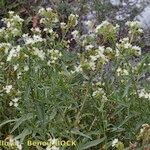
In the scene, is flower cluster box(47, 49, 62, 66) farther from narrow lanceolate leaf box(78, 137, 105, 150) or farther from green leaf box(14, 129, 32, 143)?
narrow lanceolate leaf box(78, 137, 105, 150)

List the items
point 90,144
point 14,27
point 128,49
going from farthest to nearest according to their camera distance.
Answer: point 14,27 < point 128,49 < point 90,144

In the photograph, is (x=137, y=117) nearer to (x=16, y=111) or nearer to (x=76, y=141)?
(x=76, y=141)

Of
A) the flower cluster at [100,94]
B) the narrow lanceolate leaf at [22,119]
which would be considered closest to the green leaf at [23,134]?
the narrow lanceolate leaf at [22,119]

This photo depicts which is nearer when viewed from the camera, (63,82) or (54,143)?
(54,143)

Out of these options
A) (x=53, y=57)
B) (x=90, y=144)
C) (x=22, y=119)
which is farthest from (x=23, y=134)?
(x=53, y=57)

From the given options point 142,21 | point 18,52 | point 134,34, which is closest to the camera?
point 18,52

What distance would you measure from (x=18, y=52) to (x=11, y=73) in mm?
678

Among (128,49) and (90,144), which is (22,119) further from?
(128,49)

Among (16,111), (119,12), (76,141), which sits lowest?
(76,141)

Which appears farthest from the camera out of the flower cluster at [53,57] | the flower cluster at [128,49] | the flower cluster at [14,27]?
the flower cluster at [53,57]

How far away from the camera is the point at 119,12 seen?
5.04m

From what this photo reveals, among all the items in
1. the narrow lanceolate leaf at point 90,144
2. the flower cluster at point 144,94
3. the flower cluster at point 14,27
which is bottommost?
the narrow lanceolate leaf at point 90,144

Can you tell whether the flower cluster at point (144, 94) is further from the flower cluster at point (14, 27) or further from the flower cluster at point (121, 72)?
the flower cluster at point (14, 27)

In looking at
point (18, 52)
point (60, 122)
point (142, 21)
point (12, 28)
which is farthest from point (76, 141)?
point (142, 21)
